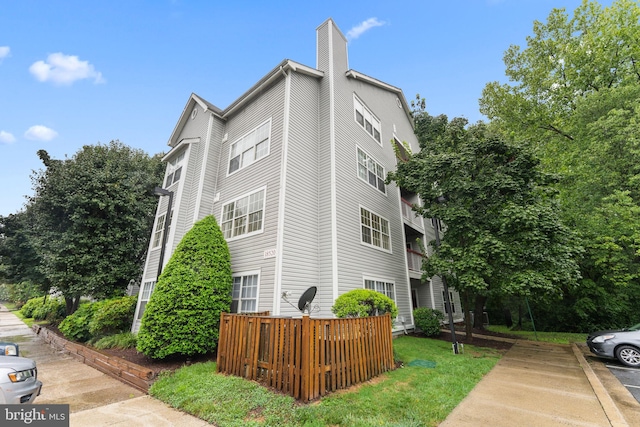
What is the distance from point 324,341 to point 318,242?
5252 mm

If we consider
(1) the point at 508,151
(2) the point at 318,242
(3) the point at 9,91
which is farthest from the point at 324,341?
(3) the point at 9,91

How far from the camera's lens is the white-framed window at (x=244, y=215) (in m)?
9.98

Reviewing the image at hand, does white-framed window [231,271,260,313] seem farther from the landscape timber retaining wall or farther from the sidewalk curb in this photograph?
the sidewalk curb

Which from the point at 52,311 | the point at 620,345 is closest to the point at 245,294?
the point at 620,345

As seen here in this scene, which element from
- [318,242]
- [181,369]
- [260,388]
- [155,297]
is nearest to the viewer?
[260,388]

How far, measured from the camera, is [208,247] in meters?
8.62

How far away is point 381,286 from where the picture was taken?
11641 mm

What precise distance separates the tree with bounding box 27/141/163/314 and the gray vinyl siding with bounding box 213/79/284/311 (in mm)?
6247

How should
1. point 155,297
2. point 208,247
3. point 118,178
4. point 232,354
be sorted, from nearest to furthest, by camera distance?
point 232,354 → point 155,297 → point 208,247 → point 118,178

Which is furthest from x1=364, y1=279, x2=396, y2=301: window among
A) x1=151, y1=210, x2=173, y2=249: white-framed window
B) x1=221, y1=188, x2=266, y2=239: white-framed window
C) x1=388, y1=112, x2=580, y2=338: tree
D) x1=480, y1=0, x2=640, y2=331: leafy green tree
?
x1=151, y1=210, x2=173, y2=249: white-framed window

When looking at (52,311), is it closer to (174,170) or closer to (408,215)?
(174,170)

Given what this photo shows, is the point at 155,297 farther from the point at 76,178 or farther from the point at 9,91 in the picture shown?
the point at 9,91

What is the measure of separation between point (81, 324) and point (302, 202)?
10722 mm

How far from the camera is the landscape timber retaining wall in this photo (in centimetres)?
603
